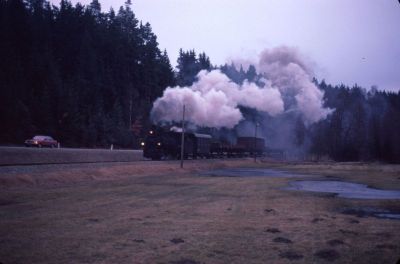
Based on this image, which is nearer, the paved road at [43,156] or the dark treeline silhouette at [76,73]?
the paved road at [43,156]

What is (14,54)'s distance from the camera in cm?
7144

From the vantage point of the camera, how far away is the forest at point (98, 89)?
214ft

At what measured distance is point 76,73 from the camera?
271 ft

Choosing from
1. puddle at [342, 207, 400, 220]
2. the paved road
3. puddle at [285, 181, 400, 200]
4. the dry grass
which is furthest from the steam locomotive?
puddle at [342, 207, 400, 220]

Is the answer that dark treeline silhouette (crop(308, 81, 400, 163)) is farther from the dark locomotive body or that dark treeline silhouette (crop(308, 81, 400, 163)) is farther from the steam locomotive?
the dark locomotive body

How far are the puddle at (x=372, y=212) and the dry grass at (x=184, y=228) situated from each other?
576 mm

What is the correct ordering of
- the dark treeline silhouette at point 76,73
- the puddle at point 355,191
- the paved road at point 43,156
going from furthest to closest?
the dark treeline silhouette at point 76,73
the paved road at point 43,156
the puddle at point 355,191

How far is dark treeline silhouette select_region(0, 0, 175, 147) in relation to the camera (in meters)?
64.1

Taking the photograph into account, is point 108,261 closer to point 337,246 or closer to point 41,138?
point 337,246

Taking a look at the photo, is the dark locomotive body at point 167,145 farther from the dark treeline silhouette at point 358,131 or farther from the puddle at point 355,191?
the dark treeline silhouette at point 358,131

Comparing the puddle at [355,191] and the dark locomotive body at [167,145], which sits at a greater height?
the dark locomotive body at [167,145]

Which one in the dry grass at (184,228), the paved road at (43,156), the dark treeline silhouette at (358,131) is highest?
the dark treeline silhouette at (358,131)

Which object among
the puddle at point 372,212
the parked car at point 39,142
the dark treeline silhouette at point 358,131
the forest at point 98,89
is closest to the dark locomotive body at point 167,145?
the parked car at point 39,142

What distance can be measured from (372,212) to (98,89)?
73.8 m
